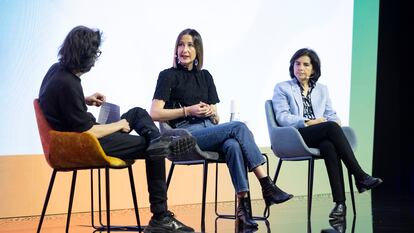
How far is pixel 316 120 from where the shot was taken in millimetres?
Answer: 4398

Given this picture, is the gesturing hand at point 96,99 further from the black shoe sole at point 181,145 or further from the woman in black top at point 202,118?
the black shoe sole at point 181,145

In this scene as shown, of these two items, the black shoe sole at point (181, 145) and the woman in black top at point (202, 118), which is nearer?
the black shoe sole at point (181, 145)

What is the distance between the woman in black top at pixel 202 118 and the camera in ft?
12.0

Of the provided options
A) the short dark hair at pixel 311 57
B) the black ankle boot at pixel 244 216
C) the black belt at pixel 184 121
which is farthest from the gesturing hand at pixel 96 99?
the short dark hair at pixel 311 57

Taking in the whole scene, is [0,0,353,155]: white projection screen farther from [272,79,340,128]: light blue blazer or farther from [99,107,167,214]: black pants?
[99,107,167,214]: black pants

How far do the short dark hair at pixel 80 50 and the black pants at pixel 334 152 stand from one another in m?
1.64

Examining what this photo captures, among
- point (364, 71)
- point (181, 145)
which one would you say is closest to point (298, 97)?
point (181, 145)

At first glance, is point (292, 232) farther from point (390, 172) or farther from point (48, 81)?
point (390, 172)

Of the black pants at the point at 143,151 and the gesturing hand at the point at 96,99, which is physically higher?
the gesturing hand at the point at 96,99

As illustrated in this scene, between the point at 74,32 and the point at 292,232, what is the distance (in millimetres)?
1535

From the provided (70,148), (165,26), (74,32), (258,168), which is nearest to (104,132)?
(70,148)

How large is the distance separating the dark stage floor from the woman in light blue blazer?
25cm

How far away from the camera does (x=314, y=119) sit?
4.49m

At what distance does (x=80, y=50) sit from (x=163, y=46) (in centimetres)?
194
